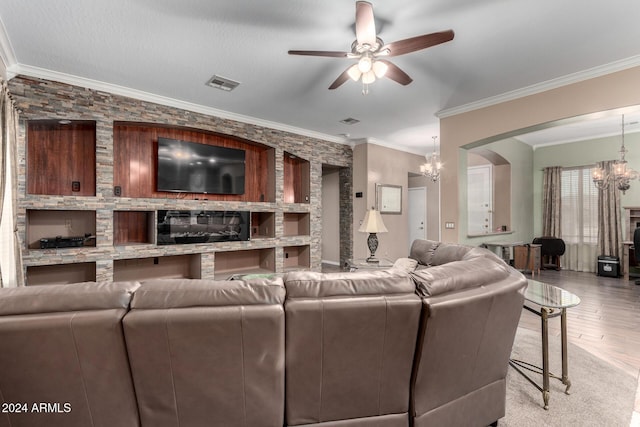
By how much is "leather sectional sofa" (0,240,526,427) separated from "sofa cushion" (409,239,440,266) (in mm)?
1760

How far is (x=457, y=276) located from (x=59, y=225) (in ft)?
15.2

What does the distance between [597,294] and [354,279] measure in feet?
16.5

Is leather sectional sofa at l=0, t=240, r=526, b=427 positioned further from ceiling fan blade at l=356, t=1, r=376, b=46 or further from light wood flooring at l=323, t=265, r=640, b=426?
ceiling fan blade at l=356, t=1, r=376, b=46

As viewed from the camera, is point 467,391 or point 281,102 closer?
point 467,391

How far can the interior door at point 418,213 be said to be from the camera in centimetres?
826

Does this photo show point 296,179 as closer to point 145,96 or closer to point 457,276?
point 145,96

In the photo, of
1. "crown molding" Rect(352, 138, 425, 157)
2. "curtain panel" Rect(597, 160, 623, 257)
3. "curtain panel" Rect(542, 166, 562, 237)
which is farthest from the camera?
"curtain panel" Rect(542, 166, 562, 237)

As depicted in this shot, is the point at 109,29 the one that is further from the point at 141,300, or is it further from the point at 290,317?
the point at 290,317

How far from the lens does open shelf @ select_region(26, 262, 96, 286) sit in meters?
3.63

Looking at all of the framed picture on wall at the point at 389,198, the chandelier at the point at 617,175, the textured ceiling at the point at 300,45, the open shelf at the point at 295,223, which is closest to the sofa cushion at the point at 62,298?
the textured ceiling at the point at 300,45

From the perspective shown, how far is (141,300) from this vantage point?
118 cm

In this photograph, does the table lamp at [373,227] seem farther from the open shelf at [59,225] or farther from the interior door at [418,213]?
the interior door at [418,213]

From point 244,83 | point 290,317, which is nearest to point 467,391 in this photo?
point 290,317

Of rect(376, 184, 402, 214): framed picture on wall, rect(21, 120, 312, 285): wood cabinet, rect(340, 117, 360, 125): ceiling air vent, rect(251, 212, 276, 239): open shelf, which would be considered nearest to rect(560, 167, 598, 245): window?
rect(376, 184, 402, 214): framed picture on wall
